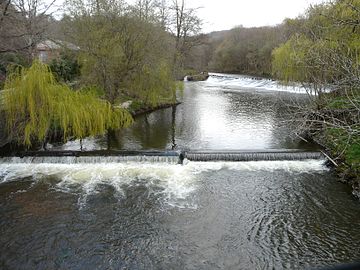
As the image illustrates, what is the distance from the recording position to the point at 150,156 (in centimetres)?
1169

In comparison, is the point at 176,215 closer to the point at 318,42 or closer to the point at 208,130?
the point at 208,130

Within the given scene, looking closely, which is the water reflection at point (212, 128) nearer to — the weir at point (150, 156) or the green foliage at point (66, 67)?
the weir at point (150, 156)

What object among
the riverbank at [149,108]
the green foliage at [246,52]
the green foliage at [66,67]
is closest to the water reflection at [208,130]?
the riverbank at [149,108]

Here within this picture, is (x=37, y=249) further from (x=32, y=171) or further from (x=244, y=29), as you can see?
(x=244, y=29)

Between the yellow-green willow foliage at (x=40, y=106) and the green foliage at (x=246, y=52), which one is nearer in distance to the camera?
the yellow-green willow foliage at (x=40, y=106)

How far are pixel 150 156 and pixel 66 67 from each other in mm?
12316

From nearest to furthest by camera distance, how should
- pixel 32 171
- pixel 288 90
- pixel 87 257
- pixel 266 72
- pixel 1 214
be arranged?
pixel 87 257 < pixel 1 214 < pixel 32 171 < pixel 288 90 < pixel 266 72

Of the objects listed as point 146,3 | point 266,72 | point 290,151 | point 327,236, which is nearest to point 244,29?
point 266,72

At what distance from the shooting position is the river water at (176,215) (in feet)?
21.8

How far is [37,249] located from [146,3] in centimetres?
1703

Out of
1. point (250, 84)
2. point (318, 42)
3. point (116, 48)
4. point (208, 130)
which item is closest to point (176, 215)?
point (208, 130)

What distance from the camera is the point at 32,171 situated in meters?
10.8

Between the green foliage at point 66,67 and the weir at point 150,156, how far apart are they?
400 inches

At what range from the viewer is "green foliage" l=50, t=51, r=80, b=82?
2089 cm
